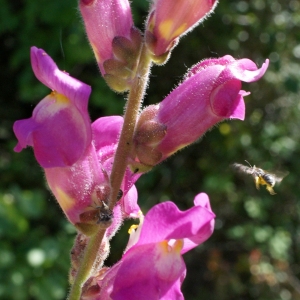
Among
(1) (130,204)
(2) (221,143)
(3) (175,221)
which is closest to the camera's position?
(3) (175,221)

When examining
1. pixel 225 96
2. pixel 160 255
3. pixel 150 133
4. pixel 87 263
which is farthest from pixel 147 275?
pixel 225 96

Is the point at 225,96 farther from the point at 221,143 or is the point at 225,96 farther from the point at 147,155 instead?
the point at 221,143

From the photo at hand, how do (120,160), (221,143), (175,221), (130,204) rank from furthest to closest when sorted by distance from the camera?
1. (221,143)
2. (130,204)
3. (120,160)
4. (175,221)

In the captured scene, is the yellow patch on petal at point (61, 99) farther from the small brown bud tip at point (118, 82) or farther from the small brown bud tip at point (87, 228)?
the small brown bud tip at point (87, 228)

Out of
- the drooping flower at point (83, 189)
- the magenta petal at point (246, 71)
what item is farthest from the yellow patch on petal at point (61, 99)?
the magenta petal at point (246, 71)

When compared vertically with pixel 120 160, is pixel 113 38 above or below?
above

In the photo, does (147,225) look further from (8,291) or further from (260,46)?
(260,46)
